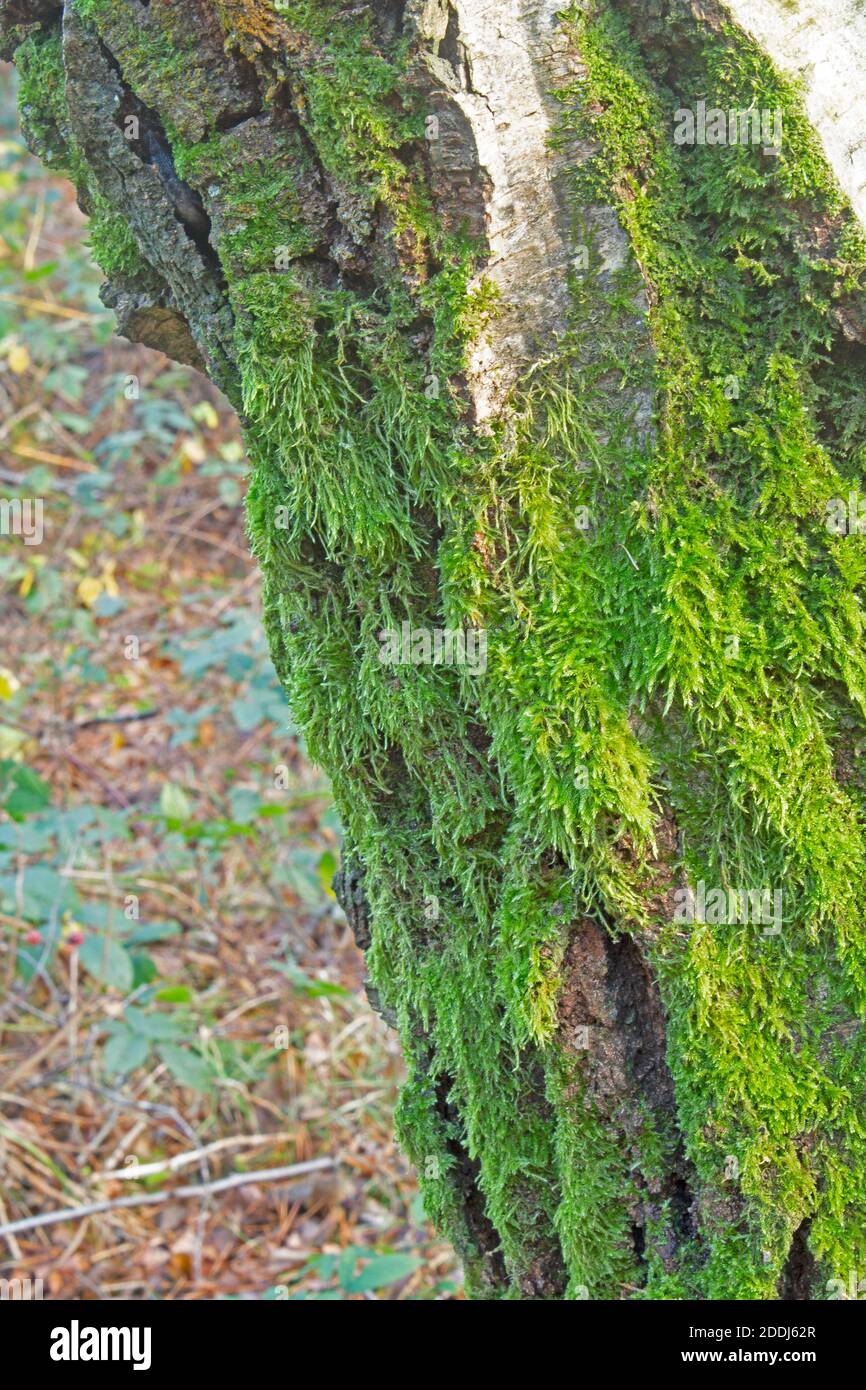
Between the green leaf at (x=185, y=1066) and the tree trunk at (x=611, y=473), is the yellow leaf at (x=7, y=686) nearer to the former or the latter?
the green leaf at (x=185, y=1066)

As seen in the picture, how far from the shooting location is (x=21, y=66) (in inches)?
68.7

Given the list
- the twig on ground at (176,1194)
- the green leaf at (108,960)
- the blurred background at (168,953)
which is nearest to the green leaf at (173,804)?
the blurred background at (168,953)

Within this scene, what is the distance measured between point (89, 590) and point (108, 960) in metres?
2.80

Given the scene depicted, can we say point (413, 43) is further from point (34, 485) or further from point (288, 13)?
point (34, 485)

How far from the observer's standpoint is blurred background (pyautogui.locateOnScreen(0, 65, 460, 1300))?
3389mm

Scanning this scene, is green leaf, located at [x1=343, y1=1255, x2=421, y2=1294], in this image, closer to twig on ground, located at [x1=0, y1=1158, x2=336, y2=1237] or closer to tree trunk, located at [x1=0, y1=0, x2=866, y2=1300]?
twig on ground, located at [x1=0, y1=1158, x2=336, y2=1237]

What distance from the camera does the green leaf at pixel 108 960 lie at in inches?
134

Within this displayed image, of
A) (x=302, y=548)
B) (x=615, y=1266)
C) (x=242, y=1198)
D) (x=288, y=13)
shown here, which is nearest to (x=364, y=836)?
(x=302, y=548)

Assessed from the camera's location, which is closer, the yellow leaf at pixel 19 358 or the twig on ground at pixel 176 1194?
the twig on ground at pixel 176 1194

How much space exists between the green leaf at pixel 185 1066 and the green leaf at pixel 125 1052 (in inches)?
2.9

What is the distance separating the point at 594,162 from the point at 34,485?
5.59 metres

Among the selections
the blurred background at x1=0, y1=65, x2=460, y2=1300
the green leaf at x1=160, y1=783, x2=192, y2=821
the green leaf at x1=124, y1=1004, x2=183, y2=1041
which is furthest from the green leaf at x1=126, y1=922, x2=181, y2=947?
the green leaf at x1=160, y1=783, x2=192, y2=821

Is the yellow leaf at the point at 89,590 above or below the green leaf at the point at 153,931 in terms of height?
above

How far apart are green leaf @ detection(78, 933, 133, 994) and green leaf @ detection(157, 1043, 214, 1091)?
0.25 metres
